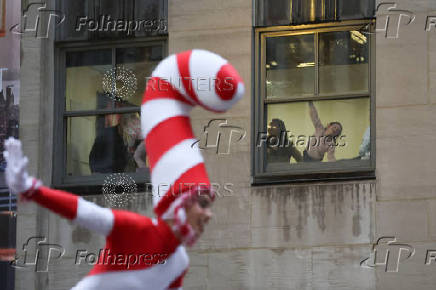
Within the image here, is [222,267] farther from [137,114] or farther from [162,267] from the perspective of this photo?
[162,267]

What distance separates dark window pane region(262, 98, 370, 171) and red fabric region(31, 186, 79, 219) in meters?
6.59

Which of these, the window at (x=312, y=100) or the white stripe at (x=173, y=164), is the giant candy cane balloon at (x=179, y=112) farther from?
the window at (x=312, y=100)

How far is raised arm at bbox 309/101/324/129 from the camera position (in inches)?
480

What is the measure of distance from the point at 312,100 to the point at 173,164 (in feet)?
20.1

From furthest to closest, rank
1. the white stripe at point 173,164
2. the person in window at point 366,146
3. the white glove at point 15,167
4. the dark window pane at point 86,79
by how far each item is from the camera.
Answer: the dark window pane at point 86,79 < the person in window at point 366,146 < the white stripe at point 173,164 < the white glove at point 15,167

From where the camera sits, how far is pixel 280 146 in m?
12.2

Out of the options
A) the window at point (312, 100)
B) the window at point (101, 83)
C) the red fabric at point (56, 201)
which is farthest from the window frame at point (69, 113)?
the red fabric at point (56, 201)

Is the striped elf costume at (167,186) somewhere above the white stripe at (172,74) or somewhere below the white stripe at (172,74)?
below

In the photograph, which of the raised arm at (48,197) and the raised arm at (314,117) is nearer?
the raised arm at (48,197)

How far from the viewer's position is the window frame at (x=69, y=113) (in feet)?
42.1

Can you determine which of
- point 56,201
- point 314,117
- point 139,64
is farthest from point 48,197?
point 139,64

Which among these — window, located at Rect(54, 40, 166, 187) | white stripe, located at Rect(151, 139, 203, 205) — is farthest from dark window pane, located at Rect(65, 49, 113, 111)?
white stripe, located at Rect(151, 139, 203, 205)

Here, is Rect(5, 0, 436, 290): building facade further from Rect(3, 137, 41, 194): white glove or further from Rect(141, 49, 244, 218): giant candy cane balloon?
Rect(3, 137, 41, 194): white glove

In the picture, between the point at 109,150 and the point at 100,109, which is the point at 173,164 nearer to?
the point at 109,150
